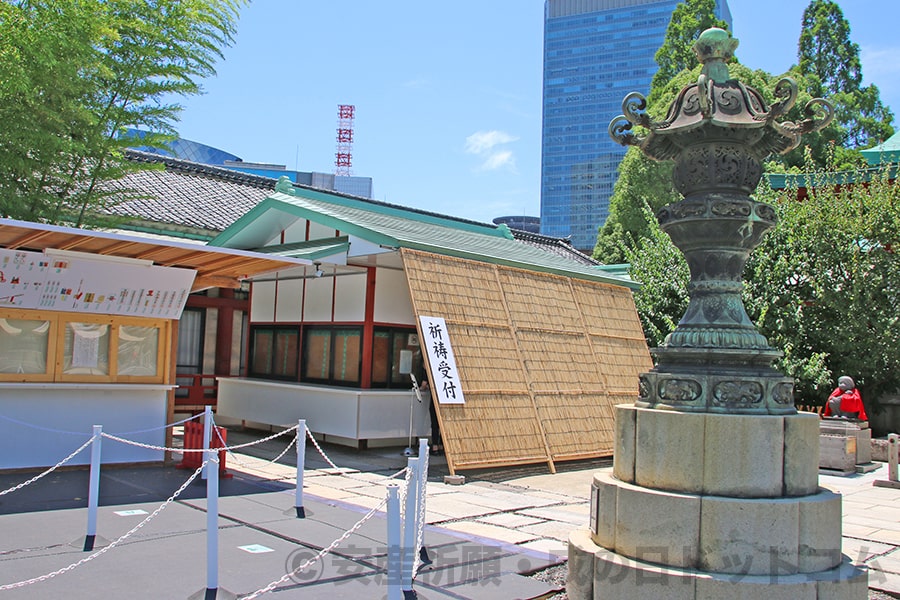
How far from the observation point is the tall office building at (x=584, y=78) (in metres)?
126

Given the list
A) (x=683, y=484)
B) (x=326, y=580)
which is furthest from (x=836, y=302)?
(x=326, y=580)

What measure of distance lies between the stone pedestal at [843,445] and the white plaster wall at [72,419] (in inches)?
448

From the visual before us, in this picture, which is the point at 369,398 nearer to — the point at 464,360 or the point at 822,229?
the point at 464,360

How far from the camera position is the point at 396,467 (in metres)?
12.1

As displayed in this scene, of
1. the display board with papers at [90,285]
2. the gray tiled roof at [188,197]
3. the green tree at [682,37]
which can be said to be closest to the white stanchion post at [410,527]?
the display board with papers at [90,285]

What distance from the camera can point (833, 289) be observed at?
16688mm

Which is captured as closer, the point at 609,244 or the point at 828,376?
the point at 828,376

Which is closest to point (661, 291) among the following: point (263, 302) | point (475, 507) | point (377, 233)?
point (377, 233)

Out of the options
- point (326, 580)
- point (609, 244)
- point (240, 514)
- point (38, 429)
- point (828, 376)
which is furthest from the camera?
point (609, 244)

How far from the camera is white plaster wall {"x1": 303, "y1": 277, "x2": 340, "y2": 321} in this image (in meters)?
14.8

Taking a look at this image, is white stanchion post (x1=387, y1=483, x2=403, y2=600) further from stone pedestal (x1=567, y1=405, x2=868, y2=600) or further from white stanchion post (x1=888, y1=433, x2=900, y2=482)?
white stanchion post (x1=888, y1=433, x2=900, y2=482)

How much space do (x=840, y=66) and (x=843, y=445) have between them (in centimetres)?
2625

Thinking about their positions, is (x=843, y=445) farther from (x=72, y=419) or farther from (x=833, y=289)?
(x=72, y=419)

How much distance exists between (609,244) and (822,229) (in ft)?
37.3
